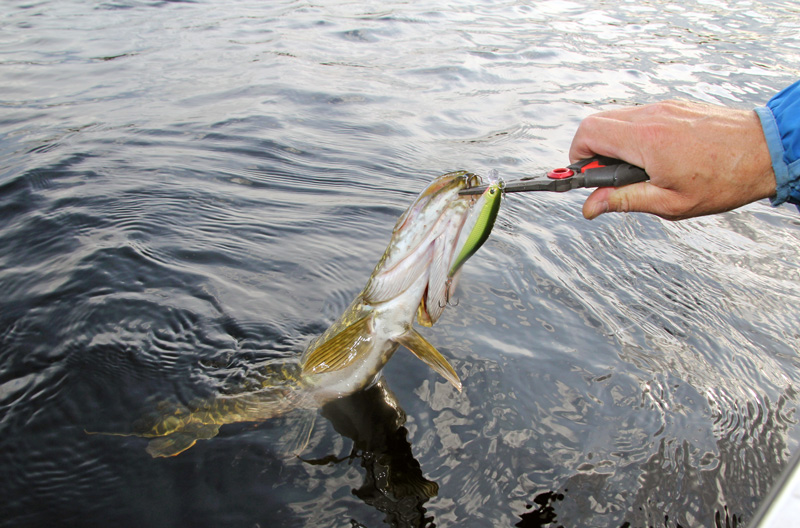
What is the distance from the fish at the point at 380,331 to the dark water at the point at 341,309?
0.11m

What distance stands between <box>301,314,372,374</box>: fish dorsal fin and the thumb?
3.81 feet

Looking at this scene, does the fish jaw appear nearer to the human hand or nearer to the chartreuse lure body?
the chartreuse lure body

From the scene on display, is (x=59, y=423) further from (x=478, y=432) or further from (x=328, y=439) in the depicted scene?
(x=478, y=432)

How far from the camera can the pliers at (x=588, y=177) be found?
2105 millimetres

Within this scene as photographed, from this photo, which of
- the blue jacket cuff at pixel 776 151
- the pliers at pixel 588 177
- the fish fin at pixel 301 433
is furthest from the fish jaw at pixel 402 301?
the blue jacket cuff at pixel 776 151

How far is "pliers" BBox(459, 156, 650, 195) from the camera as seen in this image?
2.11 m

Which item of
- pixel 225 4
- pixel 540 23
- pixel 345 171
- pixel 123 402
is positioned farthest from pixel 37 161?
pixel 540 23

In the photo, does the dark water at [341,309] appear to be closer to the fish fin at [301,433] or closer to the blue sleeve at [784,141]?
the fish fin at [301,433]

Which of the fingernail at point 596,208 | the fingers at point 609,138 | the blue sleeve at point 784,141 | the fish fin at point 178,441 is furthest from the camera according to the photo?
the fish fin at point 178,441

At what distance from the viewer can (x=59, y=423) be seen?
270cm

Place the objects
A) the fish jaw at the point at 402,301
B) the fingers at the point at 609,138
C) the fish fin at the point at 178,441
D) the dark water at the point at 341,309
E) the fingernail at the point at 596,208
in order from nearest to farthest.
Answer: the fingers at the point at 609,138, the fingernail at the point at 596,208, the fish jaw at the point at 402,301, the dark water at the point at 341,309, the fish fin at the point at 178,441

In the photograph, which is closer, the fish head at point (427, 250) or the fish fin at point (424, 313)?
the fish head at point (427, 250)

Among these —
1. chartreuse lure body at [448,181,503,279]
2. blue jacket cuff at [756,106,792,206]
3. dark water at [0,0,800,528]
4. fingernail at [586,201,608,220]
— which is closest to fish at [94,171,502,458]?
chartreuse lure body at [448,181,503,279]

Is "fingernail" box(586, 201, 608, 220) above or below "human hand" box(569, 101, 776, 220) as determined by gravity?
below
